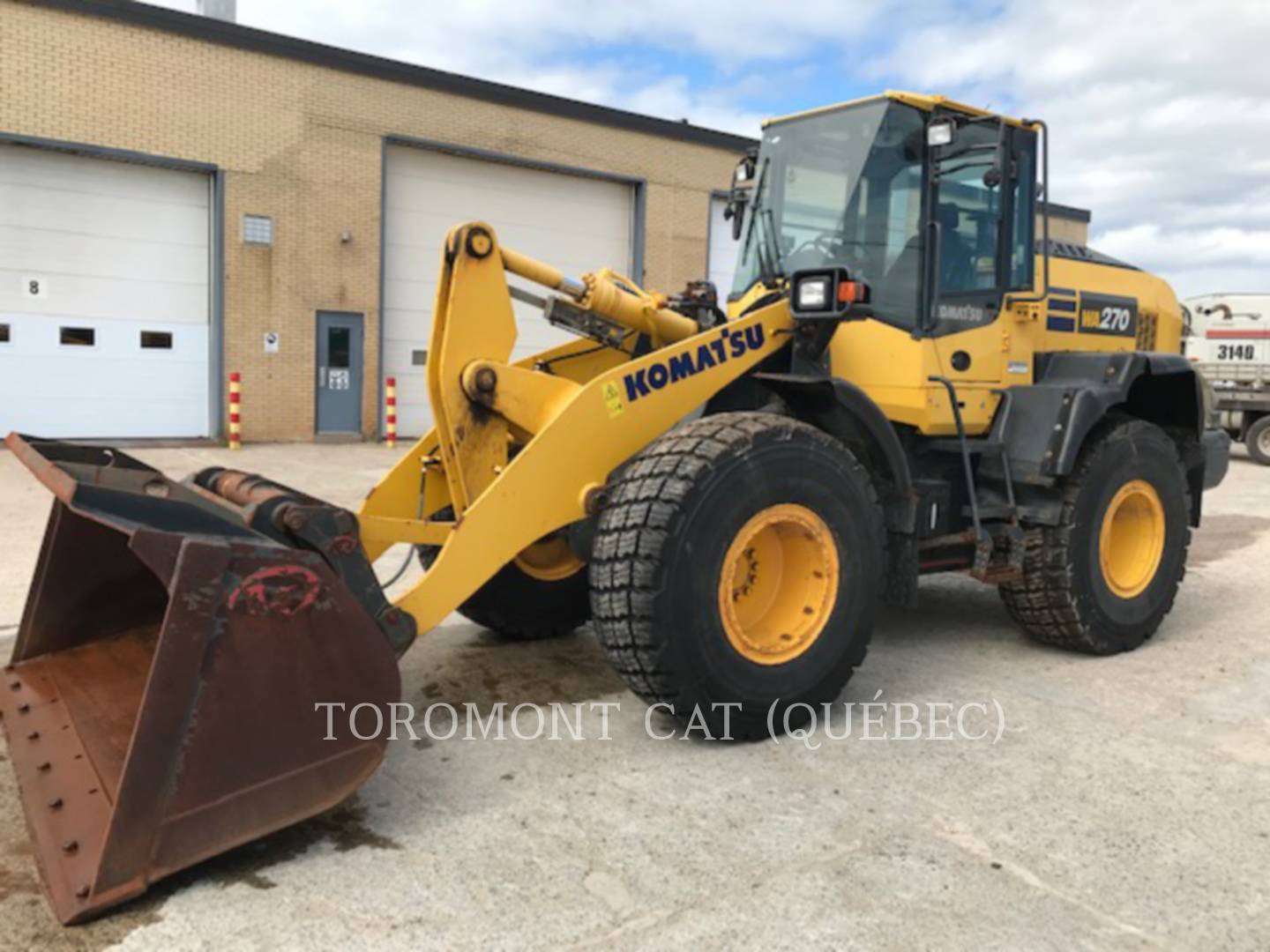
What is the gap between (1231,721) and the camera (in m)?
4.30

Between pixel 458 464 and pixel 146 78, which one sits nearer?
pixel 458 464

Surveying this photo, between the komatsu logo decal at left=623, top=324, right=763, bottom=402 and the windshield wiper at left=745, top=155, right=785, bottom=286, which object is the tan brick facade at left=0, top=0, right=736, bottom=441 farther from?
the komatsu logo decal at left=623, top=324, right=763, bottom=402

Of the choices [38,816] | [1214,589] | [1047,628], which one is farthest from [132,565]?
[1214,589]

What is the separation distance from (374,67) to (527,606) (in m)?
12.8

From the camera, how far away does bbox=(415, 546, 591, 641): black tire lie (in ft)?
16.3

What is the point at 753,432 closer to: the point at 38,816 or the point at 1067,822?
the point at 1067,822

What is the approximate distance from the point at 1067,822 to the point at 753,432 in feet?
5.42

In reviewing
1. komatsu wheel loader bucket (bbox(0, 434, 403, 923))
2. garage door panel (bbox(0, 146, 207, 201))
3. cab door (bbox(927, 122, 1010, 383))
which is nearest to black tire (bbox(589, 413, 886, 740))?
komatsu wheel loader bucket (bbox(0, 434, 403, 923))

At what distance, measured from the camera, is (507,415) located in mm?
3867

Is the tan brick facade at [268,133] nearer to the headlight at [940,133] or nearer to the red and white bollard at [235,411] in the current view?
the red and white bollard at [235,411]

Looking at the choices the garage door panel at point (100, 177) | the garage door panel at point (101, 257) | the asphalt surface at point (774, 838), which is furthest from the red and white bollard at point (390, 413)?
the asphalt surface at point (774, 838)

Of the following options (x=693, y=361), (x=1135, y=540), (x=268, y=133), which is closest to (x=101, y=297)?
(x=268, y=133)

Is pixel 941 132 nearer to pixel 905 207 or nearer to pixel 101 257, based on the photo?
pixel 905 207

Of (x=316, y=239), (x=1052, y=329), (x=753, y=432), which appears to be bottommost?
(x=753, y=432)
